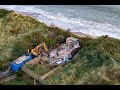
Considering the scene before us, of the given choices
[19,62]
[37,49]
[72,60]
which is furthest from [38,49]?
[72,60]

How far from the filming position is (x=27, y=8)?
10.6 metres

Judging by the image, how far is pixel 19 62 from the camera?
5.73 m

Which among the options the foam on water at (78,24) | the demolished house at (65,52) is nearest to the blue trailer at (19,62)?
the demolished house at (65,52)

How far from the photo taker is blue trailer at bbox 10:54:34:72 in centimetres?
565

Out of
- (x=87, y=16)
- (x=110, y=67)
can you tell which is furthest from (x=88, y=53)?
(x=87, y=16)

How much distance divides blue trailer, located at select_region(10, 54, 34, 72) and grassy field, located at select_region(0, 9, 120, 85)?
133 mm

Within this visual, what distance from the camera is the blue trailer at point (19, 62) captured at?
5.65 metres

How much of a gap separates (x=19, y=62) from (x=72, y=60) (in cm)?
105

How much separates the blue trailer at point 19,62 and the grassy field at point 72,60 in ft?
0.44

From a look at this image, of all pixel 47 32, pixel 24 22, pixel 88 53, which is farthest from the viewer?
pixel 24 22

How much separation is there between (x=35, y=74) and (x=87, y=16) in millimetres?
4238

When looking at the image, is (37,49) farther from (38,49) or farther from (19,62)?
(19,62)

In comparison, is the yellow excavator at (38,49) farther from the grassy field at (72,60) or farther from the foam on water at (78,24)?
the foam on water at (78,24)
